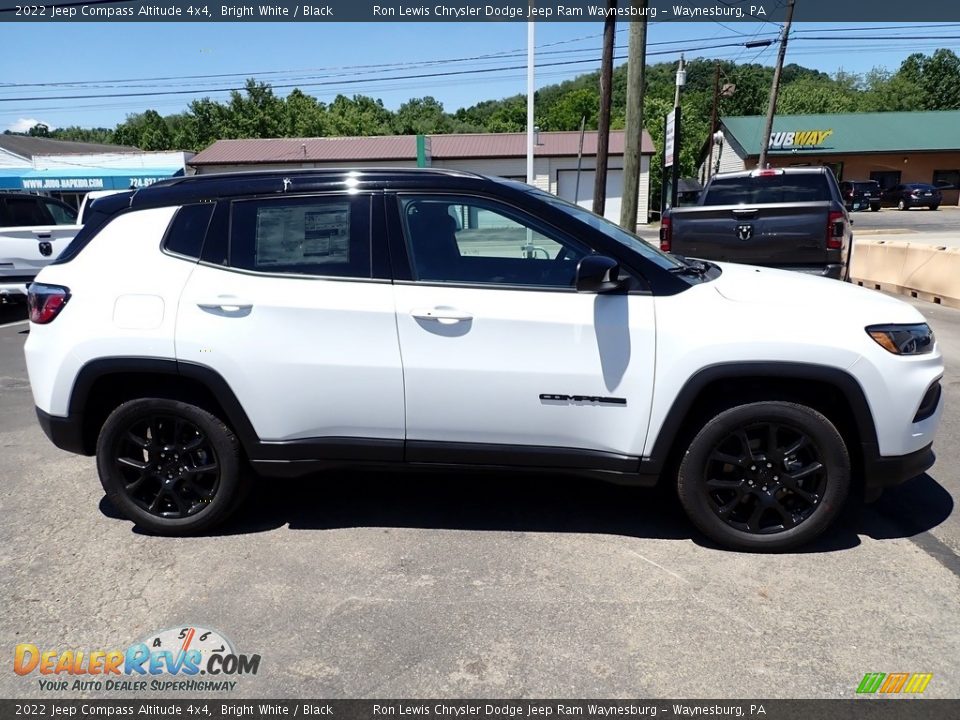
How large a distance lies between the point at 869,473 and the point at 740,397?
0.67 meters

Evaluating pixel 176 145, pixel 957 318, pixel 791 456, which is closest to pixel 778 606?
pixel 791 456

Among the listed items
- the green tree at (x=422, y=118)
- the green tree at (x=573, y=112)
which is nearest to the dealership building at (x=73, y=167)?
the green tree at (x=422, y=118)

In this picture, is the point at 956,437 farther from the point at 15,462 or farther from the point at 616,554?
the point at 15,462

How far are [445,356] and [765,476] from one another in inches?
63.2

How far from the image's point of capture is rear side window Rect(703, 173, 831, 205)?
29.5 feet

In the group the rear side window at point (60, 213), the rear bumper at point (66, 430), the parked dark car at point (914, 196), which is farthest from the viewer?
the parked dark car at point (914, 196)

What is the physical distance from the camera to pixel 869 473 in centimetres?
333

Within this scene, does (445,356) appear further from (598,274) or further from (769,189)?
(769,189)

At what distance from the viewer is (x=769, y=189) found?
928cm

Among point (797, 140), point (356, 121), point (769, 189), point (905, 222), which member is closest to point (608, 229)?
point (769, 189)

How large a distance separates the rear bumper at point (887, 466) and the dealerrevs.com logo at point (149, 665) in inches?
109

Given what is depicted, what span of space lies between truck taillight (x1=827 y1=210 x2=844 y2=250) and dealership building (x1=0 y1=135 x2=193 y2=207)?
2500 centimetres

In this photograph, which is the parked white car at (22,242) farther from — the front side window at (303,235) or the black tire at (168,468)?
the front side window at (303,235)

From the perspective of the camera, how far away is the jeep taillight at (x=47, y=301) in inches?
143
